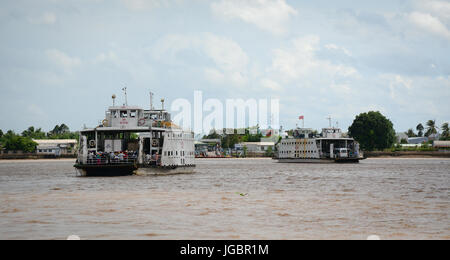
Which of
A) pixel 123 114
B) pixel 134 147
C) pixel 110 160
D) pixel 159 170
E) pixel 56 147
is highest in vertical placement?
pixel 123 114

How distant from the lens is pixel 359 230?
1611 centimetres

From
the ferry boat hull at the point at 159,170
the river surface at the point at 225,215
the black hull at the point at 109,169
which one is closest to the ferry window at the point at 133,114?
the ferry boat hull at the point at 159,170

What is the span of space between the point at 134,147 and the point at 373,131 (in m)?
111

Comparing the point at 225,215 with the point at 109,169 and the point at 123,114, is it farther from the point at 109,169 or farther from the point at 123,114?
the point at 123,114

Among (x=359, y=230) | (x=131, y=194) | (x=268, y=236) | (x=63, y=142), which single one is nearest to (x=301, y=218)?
(x=359, y=230)

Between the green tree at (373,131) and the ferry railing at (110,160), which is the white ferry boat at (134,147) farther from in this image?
the green tree at (373,131)

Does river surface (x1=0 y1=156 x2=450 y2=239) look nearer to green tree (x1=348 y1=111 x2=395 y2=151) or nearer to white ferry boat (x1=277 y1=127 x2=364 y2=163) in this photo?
white ferry boat (x1=277 y1=127 x2=364 y2=163)

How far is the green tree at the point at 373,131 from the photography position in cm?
14950

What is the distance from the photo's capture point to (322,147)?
4038 inches

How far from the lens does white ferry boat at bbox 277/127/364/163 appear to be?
9784 centimetres

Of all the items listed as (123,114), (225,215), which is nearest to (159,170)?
(123,114)

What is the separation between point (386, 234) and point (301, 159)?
8757 centimetres

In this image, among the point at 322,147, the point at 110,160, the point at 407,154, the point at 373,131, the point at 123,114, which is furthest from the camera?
the point at 407,154

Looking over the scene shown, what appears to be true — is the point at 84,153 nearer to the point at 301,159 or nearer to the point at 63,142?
the point at 301,159
